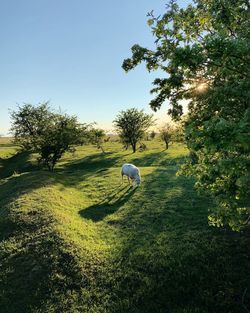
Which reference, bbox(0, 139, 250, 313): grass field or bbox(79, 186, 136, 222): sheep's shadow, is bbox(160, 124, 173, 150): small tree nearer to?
bbox(79, 186, 136, 222): sheep's shadow

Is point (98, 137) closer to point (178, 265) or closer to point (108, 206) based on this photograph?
point (108, 206)

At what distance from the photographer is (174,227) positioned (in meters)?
18.8

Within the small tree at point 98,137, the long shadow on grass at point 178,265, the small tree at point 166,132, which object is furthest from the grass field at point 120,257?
the small tree at point 166,132

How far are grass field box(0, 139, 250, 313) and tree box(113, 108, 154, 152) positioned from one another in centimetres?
4369

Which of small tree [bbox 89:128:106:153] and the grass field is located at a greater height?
small tree [bbox 89:128:106:153]

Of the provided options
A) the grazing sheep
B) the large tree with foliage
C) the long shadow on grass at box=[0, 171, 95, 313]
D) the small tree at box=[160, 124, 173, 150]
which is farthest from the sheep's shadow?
the small tree at box=[160, 124, 173, 150]

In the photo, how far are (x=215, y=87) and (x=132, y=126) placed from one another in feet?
186

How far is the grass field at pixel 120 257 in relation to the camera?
13.0 m

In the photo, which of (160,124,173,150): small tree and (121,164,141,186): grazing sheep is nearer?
(121,164,141,186): grazing sheep

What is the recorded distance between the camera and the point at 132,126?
68562 mm

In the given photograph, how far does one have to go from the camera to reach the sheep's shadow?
2287 cm

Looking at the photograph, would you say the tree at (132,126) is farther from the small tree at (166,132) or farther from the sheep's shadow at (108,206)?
the sheep's shadow at (108,206)

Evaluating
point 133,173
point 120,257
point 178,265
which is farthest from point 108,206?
point 178,265

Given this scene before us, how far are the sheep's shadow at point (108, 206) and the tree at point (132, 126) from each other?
40.5 m
